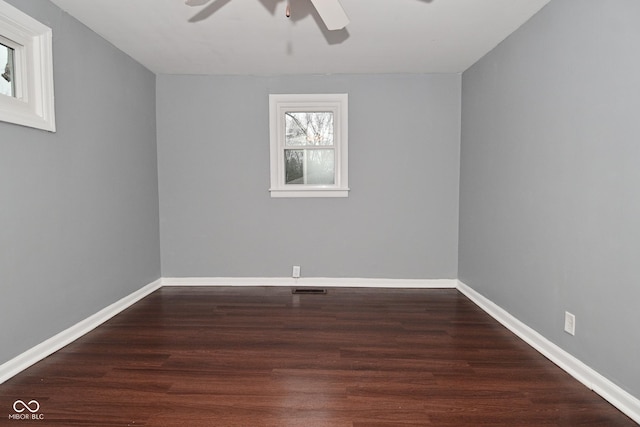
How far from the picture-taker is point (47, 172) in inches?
91.0

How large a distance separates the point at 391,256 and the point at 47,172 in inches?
126

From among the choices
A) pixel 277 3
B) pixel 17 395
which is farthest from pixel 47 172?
pixel 277 3

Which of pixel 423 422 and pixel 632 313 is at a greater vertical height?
pixel 632 313

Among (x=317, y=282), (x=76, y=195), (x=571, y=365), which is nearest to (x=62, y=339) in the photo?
(x=76, y=195)

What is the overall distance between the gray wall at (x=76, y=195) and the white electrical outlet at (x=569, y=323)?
3.41 m

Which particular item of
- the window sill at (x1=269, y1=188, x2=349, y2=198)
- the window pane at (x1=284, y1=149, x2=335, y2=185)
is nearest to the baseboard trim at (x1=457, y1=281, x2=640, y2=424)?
the window sill at (x1=269, y1=188, x2=349, y2=198)

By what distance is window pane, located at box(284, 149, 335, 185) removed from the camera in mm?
3887

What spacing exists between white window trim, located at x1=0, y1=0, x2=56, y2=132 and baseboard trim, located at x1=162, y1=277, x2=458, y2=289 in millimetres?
2138

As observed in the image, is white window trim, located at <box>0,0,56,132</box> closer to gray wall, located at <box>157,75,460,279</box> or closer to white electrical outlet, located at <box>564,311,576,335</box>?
gray wall, located at <box>157,75,460,279</box>

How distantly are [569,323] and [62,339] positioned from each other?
342cm

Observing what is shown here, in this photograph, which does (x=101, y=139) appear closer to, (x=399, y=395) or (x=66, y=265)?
(x=66, y=265)

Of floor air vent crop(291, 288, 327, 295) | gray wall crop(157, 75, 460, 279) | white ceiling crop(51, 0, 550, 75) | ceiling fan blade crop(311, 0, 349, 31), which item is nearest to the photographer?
ceiling fan blade crop(311, 0, 349, 31)

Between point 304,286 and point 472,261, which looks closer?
point 472,261

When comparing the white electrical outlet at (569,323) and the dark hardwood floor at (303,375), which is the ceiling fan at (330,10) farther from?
the white electrical outlet at (569,323)
